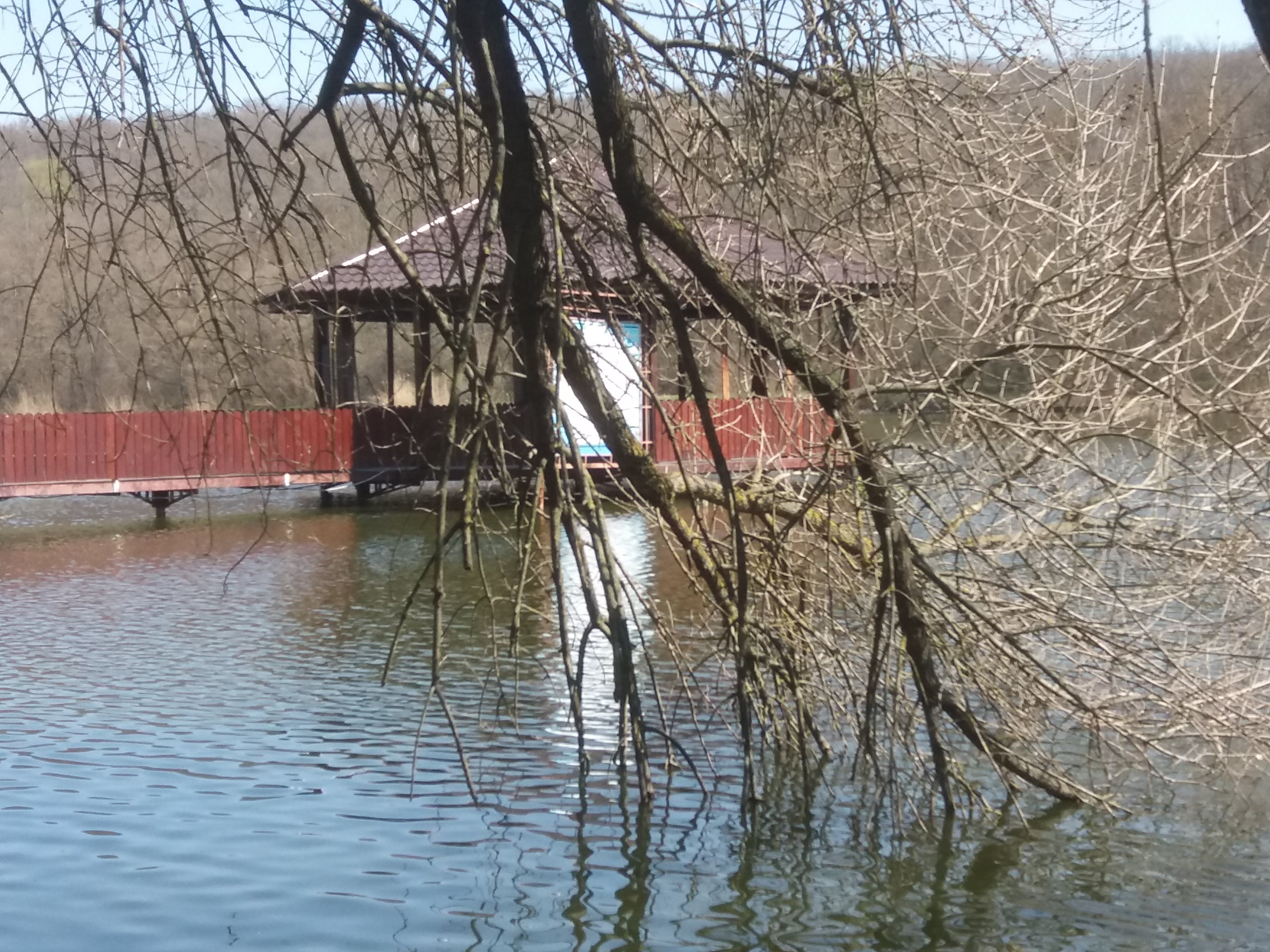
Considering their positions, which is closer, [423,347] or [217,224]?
[217,224]

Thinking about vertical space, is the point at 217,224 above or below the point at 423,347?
above

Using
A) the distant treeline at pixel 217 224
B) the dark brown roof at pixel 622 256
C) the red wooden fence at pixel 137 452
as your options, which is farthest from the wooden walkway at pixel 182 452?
the distant treeline at pixel 217 224

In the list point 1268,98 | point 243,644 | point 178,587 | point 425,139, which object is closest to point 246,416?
point 425,139

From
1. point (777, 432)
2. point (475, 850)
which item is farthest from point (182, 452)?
point (475, 850)

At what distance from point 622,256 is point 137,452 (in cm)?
1478

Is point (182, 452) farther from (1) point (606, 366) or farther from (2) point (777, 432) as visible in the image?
(2) point (777, 432)

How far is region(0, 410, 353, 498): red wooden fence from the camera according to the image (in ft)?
63.8

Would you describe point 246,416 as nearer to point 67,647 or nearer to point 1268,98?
point 1268,98

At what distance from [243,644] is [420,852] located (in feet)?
17.0

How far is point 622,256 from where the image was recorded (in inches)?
269

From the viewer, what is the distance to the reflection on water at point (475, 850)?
5.52 m

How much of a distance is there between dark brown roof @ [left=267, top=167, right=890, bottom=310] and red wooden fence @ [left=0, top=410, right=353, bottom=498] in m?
12.0

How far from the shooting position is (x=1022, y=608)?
618cm

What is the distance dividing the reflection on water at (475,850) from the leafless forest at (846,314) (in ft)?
1.19
